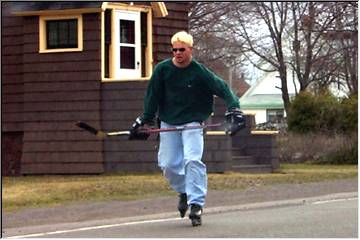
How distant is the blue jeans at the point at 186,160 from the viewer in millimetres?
8820

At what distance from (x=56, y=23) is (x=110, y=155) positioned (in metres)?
3.23

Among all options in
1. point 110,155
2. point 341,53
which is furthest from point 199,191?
point 341,53

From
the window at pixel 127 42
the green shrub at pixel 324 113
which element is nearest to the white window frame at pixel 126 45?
the window at pixel 127 42

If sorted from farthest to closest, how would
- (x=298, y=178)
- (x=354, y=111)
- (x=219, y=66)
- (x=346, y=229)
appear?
(x=219, y=66)
(x=354, y=111)
(x=298, y=178)
(x=346, y=229)

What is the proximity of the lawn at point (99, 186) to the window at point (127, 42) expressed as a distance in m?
2.53

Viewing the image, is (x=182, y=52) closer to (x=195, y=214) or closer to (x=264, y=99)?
(x=195, y=214)

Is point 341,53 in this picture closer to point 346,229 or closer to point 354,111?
point 354,111

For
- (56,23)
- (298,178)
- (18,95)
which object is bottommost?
(298,178)

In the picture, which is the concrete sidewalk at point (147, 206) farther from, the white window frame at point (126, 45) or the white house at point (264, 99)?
the white house at point (264, 99)

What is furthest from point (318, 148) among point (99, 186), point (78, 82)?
point (99, 186)

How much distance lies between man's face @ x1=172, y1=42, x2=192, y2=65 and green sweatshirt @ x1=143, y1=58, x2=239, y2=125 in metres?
0.10

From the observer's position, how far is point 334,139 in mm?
27969

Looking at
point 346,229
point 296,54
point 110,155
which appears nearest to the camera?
point 346,229

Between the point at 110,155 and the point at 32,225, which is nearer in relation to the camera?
the point at 32,225
